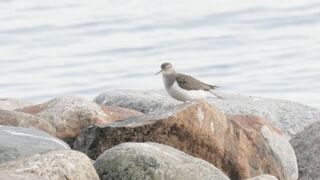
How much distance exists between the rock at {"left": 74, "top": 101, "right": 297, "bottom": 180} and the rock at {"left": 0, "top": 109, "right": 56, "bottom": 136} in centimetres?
35

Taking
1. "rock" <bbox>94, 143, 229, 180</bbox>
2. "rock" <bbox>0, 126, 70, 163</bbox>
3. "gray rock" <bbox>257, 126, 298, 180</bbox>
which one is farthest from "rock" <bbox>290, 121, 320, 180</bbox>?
"rock" <bbox>0, 126, 70, 163</bbox>

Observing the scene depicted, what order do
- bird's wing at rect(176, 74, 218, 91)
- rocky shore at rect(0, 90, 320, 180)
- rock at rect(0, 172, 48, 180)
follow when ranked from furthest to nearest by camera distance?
bird's wing at rect(176, 74, 218, 91)
rocky shore at rect(0, 90, 320, 180)
rock at rect(0, 172, 48, 180)

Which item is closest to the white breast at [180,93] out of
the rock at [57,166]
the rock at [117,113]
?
the rock at [117,113]

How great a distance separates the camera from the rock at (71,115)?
11.5 meters

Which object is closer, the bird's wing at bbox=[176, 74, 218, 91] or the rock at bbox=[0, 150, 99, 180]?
the rock at bbox=[0, 150, 99, 180]

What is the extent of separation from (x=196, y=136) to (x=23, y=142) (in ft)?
5.68

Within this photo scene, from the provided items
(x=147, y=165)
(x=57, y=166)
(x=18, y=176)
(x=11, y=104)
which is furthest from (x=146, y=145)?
(x=11, y=104)

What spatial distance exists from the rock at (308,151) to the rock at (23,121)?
103 inches

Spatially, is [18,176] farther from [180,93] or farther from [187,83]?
[187,83]

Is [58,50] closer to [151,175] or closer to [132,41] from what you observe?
[132,41]

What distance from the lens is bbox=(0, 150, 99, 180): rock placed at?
28.6ft

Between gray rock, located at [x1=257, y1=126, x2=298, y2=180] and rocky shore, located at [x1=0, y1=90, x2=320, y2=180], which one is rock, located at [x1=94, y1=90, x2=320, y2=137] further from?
gray rock, located at [x1=257, y1=126, x2=298, y2=180]

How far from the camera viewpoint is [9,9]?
101 feet

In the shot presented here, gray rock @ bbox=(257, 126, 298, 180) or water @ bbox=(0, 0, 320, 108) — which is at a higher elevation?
gray rock @ bbox=(257, 126, 298, 180)
